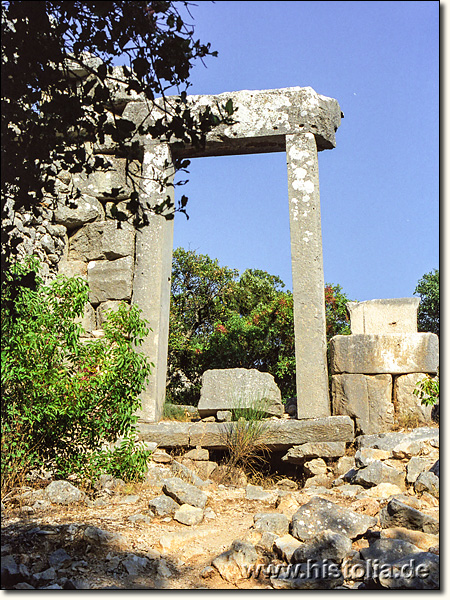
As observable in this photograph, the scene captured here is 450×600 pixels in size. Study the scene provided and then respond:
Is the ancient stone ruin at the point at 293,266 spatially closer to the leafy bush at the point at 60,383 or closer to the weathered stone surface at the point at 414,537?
the leafy bush at the point at 60,383

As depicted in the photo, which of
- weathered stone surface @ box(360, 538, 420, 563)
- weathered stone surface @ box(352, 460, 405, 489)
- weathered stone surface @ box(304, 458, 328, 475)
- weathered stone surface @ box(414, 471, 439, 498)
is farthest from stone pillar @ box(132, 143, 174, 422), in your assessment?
weathered stone surface @ box(360, 538, 420, 563)

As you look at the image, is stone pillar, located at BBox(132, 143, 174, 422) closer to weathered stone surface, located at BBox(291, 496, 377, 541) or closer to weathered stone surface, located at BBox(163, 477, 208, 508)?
weathered stone surface, located at BBox(163, 477, 208, 508)

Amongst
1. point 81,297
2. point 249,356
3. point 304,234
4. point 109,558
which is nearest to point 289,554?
point 109,558

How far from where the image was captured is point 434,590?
3154mm

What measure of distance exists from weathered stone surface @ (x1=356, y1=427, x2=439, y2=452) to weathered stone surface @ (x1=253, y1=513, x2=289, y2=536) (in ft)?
6.71

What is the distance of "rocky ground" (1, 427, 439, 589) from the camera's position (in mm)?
3639

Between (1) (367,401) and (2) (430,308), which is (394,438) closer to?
(1) (367,401)

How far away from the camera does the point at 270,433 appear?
6871 mm

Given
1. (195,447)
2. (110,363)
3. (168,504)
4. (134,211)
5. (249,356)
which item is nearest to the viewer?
(134,211)

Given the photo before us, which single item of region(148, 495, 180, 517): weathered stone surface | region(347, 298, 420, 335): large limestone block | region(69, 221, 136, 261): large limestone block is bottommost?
region(148, 495, 180, 517): weathered stone surface

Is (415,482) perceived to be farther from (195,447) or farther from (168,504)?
(195,447)

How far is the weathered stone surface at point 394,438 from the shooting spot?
619 cm

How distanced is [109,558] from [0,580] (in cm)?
85

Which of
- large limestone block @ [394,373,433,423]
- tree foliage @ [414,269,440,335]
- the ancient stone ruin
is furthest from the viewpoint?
tree foliage @ [414,269,440,335]
